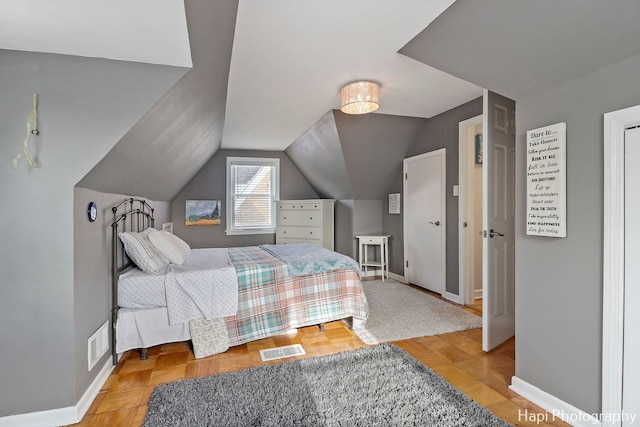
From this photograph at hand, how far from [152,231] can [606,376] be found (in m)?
3.28

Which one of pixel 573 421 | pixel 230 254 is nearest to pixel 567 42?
pixel 573 421

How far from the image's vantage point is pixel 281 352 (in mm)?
2445

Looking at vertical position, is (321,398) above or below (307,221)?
below

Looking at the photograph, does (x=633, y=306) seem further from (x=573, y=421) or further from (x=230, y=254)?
(x=230, y=254)

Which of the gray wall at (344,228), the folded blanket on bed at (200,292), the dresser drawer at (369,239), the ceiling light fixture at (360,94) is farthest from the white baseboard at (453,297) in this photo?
the folded blanket on bed at (200,292)

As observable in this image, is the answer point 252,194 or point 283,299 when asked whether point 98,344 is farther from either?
point 252,194

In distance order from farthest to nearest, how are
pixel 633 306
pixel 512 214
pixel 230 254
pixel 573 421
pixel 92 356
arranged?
pixel 230 254 → pixel 512 214 → pixel 92 356 → pixel 573 421 → pixel 633 306

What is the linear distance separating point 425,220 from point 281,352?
2.69 m

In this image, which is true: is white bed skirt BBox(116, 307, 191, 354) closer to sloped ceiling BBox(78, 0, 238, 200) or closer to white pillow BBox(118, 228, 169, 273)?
white pillow BBox(118, 228, 169, 273)

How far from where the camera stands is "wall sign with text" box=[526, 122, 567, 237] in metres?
1.65

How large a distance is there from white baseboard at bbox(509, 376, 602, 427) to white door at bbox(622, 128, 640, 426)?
177mm

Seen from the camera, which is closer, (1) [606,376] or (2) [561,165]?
(1) [606,376]

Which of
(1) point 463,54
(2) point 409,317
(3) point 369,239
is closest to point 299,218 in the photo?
(3) point 369,239

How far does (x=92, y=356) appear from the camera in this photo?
74.5 inches
